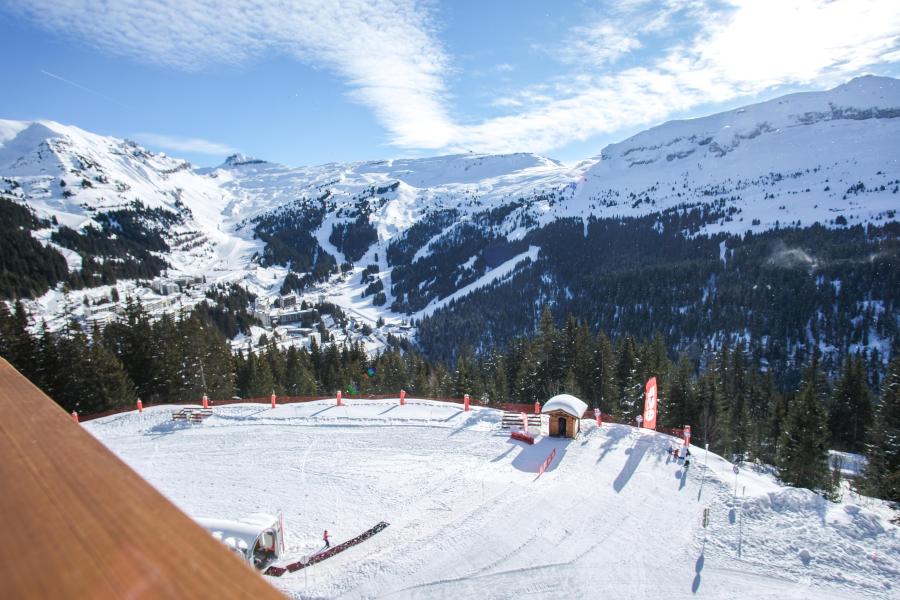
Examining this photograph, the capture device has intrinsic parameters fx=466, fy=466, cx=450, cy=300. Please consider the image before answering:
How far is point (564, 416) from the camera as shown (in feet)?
74.4

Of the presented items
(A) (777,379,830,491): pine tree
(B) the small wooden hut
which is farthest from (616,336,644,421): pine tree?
(B) the small wooden hut

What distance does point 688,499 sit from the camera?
17.4 metres

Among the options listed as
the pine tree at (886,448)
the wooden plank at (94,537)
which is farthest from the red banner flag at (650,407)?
the wooden plank at (94,537)

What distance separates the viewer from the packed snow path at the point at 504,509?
42.8 feet

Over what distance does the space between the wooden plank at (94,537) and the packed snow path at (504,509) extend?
13290mm

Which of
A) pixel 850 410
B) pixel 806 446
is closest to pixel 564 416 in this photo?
pixel 806 446

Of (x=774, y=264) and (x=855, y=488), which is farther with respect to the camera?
(x=774, y=264)

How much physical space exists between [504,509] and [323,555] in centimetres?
615

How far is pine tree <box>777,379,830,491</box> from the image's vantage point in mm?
27234

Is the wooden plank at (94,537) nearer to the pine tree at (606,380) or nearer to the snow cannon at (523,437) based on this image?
the snow cannon at (523,437)

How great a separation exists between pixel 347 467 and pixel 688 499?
44.5ft

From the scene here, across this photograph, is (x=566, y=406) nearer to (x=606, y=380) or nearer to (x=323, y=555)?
(x=323, y=555)

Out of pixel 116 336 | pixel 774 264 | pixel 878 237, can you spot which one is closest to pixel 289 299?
pixel 116 336

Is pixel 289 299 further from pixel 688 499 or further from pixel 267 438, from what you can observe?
pixel 688 499
